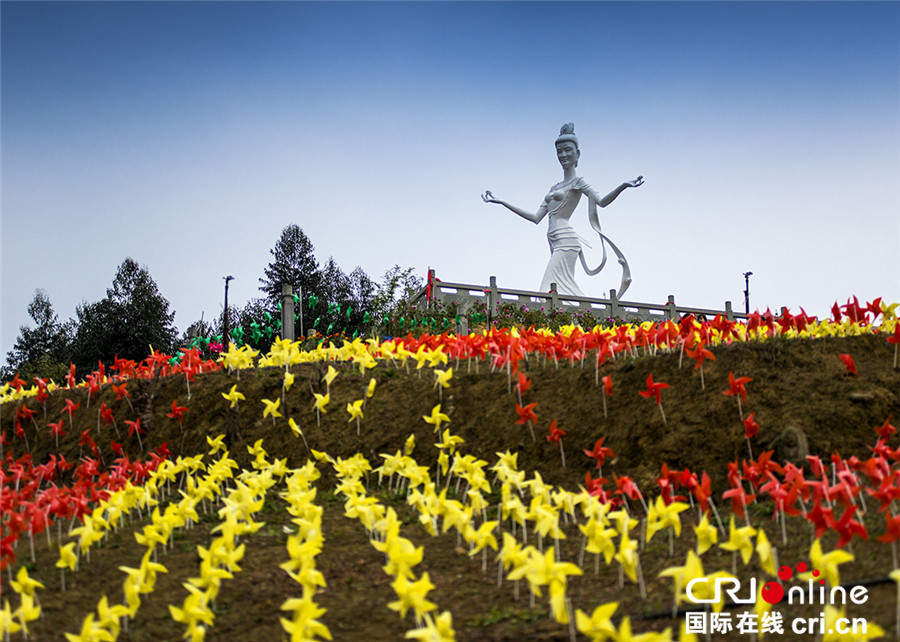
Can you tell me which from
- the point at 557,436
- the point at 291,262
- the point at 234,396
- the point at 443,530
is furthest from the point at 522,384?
the point at 291,262

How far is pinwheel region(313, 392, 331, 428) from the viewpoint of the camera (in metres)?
5.61

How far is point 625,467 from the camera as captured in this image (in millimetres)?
4762

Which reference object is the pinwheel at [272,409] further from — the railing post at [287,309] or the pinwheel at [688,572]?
the railing post at [287,309]

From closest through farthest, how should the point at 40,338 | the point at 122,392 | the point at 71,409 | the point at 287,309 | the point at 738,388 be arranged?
the point at 738,388, the point at 122,392, the point at 71,409, the point at 287,309, the point at 40,338

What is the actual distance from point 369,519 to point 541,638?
1247 millimetres

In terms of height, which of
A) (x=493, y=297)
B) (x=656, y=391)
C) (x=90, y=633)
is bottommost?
(x=90, y=633)

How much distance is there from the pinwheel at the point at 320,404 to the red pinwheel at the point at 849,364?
356 centimetres

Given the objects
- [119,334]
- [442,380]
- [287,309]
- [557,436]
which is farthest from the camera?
[119,334]

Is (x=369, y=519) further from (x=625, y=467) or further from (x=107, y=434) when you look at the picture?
(x=107, y=434)

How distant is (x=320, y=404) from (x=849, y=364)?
366 centimetres

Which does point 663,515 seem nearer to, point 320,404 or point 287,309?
point 320,404

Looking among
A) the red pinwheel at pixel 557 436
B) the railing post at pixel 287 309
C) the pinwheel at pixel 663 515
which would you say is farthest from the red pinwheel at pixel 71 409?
the railing post at pixel 287 309

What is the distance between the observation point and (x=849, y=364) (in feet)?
16.3

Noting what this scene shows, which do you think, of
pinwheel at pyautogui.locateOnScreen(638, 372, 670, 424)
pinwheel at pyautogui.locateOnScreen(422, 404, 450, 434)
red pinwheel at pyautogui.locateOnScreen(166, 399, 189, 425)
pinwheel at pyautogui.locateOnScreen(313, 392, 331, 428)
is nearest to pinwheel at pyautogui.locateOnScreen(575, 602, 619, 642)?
pinwheel at pyautogui.locateOnScreen(638, 372, 670, 424)
